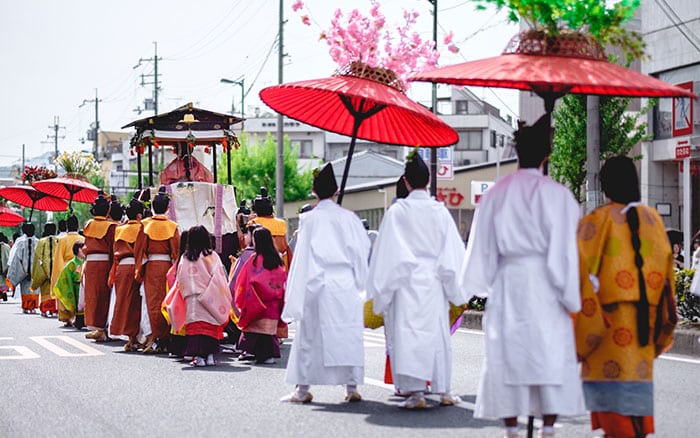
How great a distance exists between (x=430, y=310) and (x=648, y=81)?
276 centimetres

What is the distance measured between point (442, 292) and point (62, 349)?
728 centimetres

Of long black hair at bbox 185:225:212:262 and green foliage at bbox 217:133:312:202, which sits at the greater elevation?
green foliage at bbox 217:133:312:202

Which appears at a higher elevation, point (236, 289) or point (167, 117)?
point (167, 117)

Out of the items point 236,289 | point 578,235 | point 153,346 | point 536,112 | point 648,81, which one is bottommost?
point 153,346

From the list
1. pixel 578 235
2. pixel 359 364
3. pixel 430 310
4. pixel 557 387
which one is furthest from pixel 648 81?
pixel 359 364

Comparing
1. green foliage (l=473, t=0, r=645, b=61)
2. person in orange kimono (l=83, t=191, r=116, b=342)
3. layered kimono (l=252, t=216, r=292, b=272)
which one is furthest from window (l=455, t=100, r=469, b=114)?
green foliage (l=473, t=0, r=645, b=61)

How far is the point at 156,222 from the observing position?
45.0ft

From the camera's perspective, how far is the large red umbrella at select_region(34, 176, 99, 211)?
21688 millimetres

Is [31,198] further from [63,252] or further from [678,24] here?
[678,24]

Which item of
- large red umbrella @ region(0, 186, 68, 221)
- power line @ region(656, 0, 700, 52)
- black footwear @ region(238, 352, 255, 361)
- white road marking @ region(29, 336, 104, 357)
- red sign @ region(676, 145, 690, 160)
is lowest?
white road marking @ region(29, 336, 104, 357)

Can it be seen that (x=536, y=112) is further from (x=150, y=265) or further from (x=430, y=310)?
(x=430, y=310)

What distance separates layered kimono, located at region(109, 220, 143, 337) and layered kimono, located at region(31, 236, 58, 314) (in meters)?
8.18

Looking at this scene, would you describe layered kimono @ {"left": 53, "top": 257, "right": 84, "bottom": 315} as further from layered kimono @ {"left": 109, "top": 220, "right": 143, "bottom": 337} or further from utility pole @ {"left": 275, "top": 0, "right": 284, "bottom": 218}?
utility pole @ {"left": 275, "top": 0, "right": 284, "bottom": 218}

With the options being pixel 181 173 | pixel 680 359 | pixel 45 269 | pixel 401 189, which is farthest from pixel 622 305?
pixel 45 269
